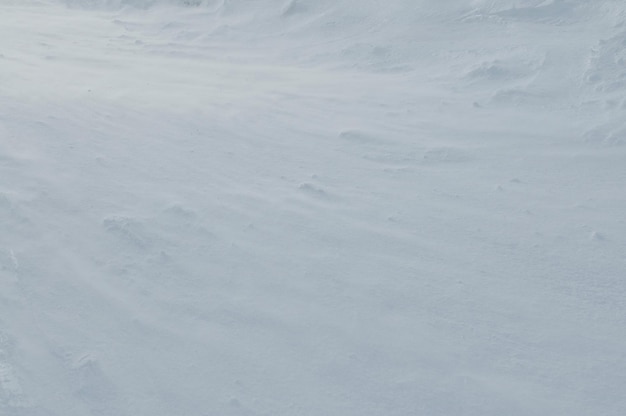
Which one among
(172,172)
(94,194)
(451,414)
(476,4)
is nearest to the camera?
(451,414)

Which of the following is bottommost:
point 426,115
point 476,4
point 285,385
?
point 285,385

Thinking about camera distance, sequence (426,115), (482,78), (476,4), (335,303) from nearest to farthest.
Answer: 1. (335,303)
2. (426,115)
3. (482,78)
4. (476,4)

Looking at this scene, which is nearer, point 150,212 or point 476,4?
point 150,212

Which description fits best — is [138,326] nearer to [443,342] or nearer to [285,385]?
[285,385]

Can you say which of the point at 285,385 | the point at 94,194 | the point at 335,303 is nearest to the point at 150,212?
the point at 94,194

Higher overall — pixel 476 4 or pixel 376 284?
pixel 476 4

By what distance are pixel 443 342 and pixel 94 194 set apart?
1.79m

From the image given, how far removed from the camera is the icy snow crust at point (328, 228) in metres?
2.48

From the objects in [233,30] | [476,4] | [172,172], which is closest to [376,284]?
[172,172]

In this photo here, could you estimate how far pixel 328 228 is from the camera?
336cm

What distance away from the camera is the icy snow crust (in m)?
2.48

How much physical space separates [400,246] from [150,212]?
1.12 metres

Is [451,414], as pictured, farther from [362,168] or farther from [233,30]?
[233,30]

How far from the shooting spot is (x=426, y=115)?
15.1 feet
